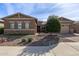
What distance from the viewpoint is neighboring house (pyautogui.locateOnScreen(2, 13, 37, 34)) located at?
734 inches

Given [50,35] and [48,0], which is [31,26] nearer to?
[50,35]

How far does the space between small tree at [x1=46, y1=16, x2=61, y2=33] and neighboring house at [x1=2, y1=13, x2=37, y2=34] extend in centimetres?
352

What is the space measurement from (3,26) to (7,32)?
1.14 m

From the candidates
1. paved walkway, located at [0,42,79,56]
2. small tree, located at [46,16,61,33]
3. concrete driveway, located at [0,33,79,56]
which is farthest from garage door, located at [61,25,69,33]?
paved walkway, located at [0,42,79,56]

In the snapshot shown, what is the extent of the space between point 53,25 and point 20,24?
5.31 meters

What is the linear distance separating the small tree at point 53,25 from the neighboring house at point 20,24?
11.6ft

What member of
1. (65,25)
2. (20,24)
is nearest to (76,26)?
(65,25)

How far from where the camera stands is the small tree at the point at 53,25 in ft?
49.2

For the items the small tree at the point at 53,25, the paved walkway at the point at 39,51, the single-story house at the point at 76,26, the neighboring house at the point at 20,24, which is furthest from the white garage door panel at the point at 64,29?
the paved walkway at the point at 39,51

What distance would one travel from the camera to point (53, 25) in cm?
1505

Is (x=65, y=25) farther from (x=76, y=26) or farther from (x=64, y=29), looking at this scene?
(x=76, y=26)

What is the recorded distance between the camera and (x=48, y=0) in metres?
5.46

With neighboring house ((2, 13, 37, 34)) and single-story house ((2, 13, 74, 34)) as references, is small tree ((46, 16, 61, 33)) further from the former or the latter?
neighboring house ((2, 13, 37, 34))

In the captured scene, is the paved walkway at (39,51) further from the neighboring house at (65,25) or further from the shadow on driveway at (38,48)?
the neighboring house at (65,25)
